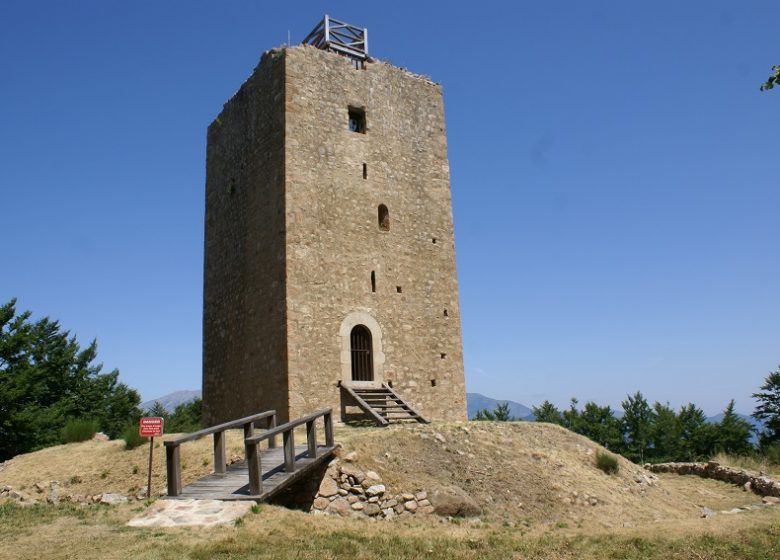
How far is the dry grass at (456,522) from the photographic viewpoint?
813cm

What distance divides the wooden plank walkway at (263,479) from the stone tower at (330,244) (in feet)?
13.8

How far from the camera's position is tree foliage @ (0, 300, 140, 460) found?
2675 cm

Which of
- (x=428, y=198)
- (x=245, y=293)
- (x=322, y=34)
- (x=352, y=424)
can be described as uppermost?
(x=322, y=34)

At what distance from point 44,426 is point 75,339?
28.7 feet

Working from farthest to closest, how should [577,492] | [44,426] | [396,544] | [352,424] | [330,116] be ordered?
[44,426] → [330,116] → [352,424] → [577,492] → [396,544]

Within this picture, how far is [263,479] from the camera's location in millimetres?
10195

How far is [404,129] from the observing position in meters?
20.2

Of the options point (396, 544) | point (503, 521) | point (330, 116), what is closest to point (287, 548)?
point (396, 544)

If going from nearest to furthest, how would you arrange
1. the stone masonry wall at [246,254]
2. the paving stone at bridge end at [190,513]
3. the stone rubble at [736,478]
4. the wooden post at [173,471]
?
the paving stone at bridge end at [190,513], the wooden post at [173,471], the stone rubble at [736,478], the stone masonry wall at [246,254]

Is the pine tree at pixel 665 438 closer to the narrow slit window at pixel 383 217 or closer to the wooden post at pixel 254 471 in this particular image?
the narrow slit window at pixel 383 217

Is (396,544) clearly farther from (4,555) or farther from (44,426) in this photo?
(44,426)

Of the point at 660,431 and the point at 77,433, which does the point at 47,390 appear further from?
the point at 660,431

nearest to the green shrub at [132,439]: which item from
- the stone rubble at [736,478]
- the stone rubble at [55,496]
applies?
the stone rubble at [55,496]

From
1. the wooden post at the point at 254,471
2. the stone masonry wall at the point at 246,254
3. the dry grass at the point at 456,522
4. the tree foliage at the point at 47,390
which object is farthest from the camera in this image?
the tree foliage at the point at 47,390
